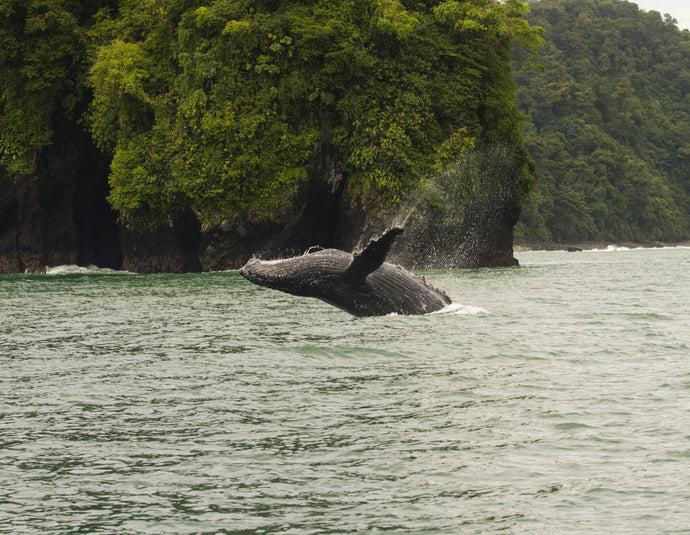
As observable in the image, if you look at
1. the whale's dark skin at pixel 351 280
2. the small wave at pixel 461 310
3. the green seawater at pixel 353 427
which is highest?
the whale's dark skin at pixel 351 280

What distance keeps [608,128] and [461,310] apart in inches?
3901

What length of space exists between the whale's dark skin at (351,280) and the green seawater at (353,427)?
38cm

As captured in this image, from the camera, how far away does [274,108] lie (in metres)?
35.9

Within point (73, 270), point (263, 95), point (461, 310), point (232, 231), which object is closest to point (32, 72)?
point (73, 270)

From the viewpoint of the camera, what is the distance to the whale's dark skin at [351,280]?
11.9 metres

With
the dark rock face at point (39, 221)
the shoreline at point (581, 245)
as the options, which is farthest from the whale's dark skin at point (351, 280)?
the shoreline at point (581, 245)

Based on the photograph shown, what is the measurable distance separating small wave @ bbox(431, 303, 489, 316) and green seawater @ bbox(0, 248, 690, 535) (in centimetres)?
23

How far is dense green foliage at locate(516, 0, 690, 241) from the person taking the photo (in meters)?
97.4

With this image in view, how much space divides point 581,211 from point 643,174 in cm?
A: 1051

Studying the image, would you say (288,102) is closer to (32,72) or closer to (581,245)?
(32,72)

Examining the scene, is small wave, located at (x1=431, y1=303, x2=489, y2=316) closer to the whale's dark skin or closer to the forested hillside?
the whale's dark skin

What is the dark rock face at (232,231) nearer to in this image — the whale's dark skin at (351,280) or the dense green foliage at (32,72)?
the dense green foliage at (32,72)

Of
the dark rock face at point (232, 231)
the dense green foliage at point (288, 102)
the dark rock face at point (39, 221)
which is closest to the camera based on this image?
the dense green foliage at point (288, 102)

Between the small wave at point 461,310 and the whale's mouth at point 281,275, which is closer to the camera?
the whale's mouth at point 281,275
